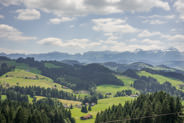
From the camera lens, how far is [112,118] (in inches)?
4281

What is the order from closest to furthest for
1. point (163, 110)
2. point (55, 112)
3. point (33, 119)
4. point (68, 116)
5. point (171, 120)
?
point (171, 120)
point (163, 110)
point (33, 119)
point (55, 112)
point (68, 116)

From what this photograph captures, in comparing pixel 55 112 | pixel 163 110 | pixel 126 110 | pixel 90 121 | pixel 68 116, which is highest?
pixel 163 110

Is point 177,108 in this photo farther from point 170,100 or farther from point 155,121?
point 155,121

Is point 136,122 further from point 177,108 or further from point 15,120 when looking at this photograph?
point 15,120

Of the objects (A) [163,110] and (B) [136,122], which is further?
(B) [136,122]

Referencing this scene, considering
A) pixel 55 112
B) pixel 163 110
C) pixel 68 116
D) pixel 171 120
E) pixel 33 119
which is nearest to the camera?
pixel 171 120

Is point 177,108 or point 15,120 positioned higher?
point 177,108

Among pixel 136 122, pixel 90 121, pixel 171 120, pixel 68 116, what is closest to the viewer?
pixel 171 120

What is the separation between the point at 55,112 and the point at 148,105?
7653 centimetres

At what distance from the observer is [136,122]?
90125mm

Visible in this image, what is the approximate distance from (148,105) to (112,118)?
2729 cm

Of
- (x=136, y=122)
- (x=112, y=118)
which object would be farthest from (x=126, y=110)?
(x=136, y=122)

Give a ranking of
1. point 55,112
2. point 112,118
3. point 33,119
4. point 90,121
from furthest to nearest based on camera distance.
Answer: point 90,121
point 55,112
point 112,118
point 33,119

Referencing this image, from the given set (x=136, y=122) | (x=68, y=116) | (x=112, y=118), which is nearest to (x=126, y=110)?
(x=112, y=118)
